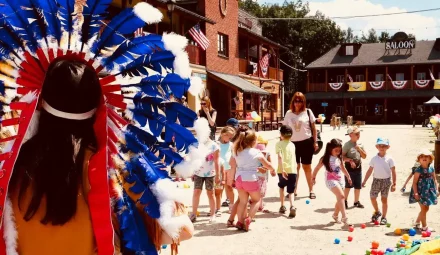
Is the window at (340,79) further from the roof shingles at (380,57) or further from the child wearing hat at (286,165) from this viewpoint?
the child wearing hat at (286,165)

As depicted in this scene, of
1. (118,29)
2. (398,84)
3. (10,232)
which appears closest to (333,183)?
(118,29)

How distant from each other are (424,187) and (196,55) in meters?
18.7

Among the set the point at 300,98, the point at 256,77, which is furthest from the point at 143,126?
the point at 256,77

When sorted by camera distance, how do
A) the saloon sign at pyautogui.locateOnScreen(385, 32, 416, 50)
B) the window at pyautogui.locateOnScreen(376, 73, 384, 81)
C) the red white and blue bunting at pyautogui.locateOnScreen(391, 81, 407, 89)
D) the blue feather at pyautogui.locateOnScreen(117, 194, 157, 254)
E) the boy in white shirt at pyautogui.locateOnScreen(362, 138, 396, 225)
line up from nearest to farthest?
the blue feather at pyautogui.locateOnScreen(117, 194, 157, 254) → the boy in white shirt at pyautogui.locateOnScreen(362, 138, 396, 225) → the red white and blue bunting at pyautogui.locateOnScreen(391, 81, 407, 89) → the saloon sign at pyautogui.locateOnScreen(385, 32, 416, 50) → the window at pyautogui.locateOnScreen(376, 73, 384, 81)

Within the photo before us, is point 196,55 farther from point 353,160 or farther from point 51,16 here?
point 51,16

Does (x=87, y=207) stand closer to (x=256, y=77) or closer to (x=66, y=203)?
(x=66, y=203)

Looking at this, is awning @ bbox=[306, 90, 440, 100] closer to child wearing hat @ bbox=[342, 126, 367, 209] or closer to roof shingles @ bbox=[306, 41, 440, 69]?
roof shingles @ bbox=[306, 41, 440, 69]

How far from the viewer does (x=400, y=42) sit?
4975 cm

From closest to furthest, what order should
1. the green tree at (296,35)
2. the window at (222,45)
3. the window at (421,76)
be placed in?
the window at (222,45), the window at (421,76), the green tree at (296,35)

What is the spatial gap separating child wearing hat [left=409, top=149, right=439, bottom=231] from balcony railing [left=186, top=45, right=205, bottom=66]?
57.2ft

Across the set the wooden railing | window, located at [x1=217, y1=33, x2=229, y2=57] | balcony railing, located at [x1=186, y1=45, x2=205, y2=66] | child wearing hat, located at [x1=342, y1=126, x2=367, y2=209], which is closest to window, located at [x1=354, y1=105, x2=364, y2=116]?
the wooden railing

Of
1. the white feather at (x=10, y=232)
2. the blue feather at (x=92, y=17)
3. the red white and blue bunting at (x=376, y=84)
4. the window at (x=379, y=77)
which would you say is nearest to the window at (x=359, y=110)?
the red white and blue bunting at (x=376, y=84)

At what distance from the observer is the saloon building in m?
47.1

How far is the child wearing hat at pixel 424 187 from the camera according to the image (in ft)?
21.0
